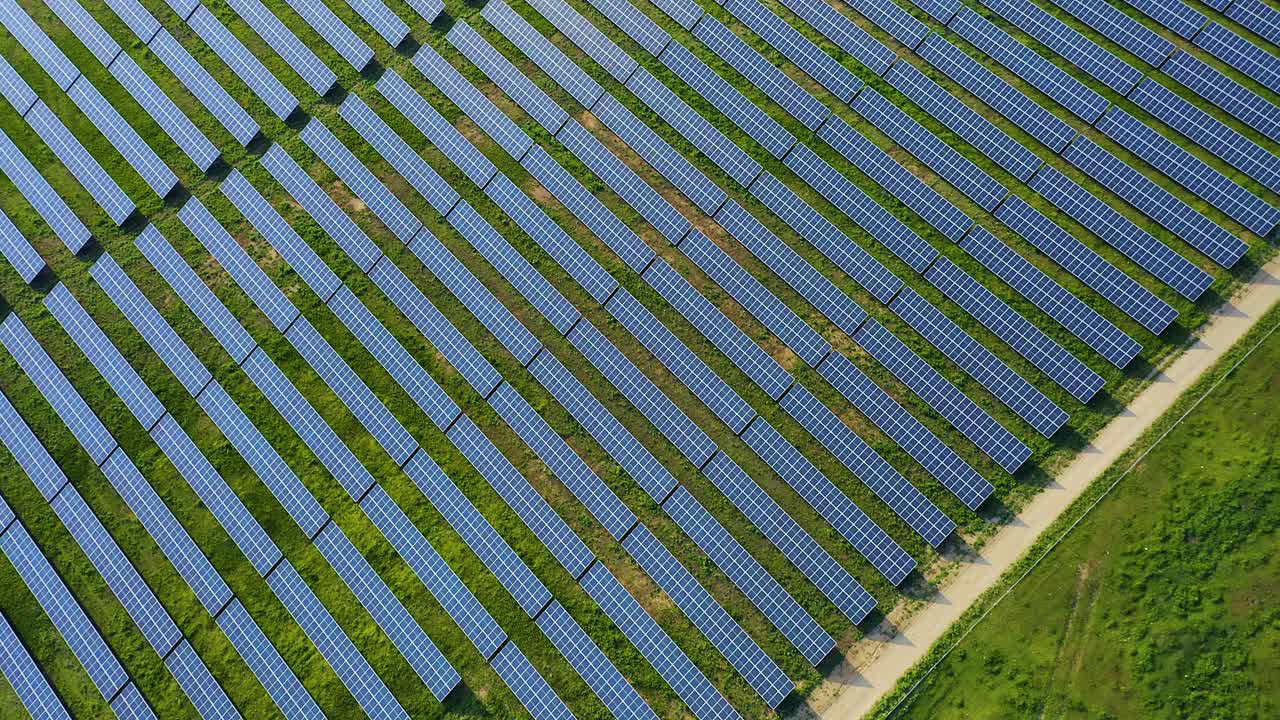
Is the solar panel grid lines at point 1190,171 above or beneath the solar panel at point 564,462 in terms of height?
beneath

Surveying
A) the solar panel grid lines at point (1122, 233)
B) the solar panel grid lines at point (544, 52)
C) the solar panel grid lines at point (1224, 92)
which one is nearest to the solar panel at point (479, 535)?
the solar panel grid lines at point (544, 52)

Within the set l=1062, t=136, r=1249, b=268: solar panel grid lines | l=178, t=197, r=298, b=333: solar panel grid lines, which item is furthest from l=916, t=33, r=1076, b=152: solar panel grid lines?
l=178, t=197, r=298, b=333: solar panel grid lines

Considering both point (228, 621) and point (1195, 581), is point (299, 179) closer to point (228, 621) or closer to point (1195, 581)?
point (228, 621)

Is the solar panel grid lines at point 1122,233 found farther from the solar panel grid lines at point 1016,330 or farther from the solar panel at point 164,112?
the solar panel at point 164,112

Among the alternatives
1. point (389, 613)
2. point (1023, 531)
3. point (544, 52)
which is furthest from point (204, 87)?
point (1023, 531)

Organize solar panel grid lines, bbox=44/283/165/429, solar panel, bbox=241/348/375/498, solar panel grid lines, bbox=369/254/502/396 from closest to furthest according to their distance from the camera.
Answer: solar panel, bbox=241/348/375/498 < solar panel grid lines, bbox=369/254/502/396 < solar panel grid lines, bbox=44/283/165/429

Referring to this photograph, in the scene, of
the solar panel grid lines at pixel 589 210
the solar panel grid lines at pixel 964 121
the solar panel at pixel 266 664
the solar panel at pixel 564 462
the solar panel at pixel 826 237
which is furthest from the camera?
the solar panel grid lines at pixel 589 210

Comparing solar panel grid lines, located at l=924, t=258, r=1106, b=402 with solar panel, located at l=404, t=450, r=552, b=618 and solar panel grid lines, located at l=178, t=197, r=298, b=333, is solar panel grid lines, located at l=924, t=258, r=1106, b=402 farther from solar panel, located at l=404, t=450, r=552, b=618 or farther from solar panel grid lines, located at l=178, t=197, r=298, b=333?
solar panel grid lines, located at l=178, t=197, r=298, b=333

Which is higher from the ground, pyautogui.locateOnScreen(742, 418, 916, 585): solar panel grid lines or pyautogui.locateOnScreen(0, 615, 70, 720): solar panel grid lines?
pyautogui.locateOnScreen(0, 615, 70, 720): solar panel grid lines
